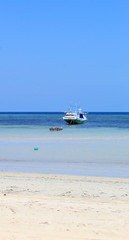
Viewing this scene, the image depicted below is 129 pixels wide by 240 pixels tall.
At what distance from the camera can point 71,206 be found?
809 centimetres

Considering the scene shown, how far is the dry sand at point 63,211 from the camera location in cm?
634

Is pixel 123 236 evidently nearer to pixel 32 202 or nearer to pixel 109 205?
pixel 109 205

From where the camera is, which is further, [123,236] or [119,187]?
[119,187]

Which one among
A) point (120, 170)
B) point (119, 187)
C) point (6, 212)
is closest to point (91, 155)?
point (120, 170)

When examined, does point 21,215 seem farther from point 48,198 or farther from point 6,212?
point 48,198

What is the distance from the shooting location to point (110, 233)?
6.36m

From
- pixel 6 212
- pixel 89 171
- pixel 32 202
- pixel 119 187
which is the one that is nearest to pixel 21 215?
pixel 6 212

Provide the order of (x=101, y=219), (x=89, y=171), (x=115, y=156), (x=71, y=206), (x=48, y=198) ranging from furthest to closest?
1. (x=115, y=156)
2. (x=89, y=171)
3. (x=48, y=198)
4. (x=71, y=206)
5. (x=101, y=219)

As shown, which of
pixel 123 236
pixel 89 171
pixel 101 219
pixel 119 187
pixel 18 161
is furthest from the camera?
pixel 18 161

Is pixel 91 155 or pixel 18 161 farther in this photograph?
pixel 91 155

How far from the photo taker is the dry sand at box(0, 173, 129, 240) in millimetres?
6340

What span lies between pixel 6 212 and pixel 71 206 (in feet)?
4.75

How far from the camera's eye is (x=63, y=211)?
767cm

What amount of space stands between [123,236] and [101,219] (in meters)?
0.99
